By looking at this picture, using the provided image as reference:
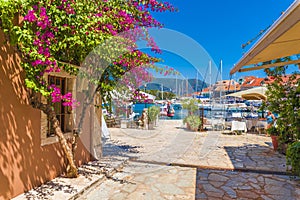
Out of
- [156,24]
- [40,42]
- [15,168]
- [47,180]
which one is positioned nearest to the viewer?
[40,42]

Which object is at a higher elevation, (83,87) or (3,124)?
(83,87)

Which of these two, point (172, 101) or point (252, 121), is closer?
point (252, 121)

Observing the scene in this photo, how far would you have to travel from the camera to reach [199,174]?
18.7 ft

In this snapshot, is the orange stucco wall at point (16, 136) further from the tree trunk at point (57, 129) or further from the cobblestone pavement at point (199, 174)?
the cobblestone pavement at point (199, 174)

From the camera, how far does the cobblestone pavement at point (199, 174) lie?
14.7 feet

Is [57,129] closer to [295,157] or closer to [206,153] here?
[295,157]

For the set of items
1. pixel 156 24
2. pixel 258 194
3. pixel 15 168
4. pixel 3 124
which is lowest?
pixel 258 194

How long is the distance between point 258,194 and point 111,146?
19.5 feet

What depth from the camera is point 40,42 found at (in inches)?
139

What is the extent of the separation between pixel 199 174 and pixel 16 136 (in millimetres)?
4407

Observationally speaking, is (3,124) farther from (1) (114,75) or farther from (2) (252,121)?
(2) (252,121)

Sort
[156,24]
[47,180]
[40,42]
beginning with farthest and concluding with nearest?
[156,24] → [47,180] → [40,42]

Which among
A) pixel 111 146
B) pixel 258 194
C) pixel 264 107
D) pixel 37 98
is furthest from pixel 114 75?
pixel 264 107

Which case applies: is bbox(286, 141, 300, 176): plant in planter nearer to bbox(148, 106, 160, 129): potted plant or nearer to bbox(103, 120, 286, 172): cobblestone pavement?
bbox(103, 120, 286, 172): cobblestone pavement
